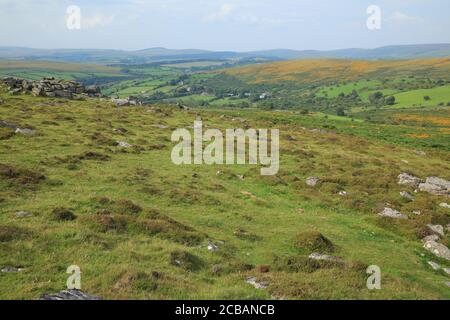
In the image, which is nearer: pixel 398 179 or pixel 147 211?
pixel 147 211

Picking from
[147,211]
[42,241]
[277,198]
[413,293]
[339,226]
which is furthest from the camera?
[277,198]

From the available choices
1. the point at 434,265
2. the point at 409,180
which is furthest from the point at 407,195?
the point at 434,265

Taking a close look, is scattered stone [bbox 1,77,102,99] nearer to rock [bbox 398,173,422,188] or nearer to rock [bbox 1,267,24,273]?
rock [bbox 398,173,422,188]

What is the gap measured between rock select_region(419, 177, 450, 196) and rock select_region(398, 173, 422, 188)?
→ 0.50 m

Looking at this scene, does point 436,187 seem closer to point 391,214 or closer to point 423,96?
point 391,214

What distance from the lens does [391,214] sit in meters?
28.1

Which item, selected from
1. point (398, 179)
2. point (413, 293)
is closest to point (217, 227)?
point (413, 293)

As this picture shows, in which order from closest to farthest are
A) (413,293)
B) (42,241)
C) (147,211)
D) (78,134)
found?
(413,293)
(42,241)
(147,211)
(78,134)

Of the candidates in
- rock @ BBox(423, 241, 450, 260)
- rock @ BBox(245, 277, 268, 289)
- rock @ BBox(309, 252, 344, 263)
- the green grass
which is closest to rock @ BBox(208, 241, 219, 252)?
rock @ BBox(245, 277, 268, 289)

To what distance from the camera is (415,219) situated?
27.0 metres

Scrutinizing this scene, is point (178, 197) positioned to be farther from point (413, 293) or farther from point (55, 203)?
point (413, 293)

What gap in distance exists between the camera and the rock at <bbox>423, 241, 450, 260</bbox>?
883 inches

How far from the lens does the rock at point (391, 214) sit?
27.5 m

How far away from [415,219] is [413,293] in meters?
13.4
